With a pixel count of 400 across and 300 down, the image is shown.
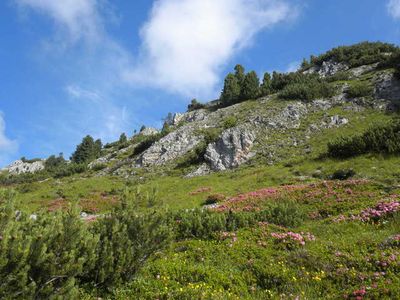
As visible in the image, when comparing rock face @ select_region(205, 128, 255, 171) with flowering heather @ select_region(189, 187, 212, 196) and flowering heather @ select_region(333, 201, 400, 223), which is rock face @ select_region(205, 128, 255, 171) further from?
flowering heather @ select_region(333, 201, 400, 223)

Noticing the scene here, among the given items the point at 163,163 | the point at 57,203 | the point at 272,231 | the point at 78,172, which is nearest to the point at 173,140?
the point at 163,163

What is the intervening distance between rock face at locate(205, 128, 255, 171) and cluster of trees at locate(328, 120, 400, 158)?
36.3 ft

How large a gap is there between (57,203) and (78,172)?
2377 centimetres

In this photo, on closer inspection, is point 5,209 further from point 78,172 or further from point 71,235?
point 78,172

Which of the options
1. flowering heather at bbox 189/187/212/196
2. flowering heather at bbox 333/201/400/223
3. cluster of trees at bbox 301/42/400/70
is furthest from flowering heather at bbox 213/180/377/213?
cluster of trees at bbox 301/42/400/70

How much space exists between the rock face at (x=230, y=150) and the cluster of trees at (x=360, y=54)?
119ft

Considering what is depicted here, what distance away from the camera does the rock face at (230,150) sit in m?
38.9

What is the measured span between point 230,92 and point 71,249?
75.1 m

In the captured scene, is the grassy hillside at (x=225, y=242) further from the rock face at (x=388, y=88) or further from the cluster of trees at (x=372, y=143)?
the rock face at (x=388, y=88)

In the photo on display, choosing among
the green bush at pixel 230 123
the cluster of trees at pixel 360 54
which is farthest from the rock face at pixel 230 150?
the cluster of trees at pixel 360 54

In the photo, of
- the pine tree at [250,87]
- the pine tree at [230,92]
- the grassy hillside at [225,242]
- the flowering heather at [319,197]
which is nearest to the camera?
the grassy hillside at [225,242]

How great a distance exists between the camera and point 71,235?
7.24 m

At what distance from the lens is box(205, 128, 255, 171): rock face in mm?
38884

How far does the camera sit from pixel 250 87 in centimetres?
7575
